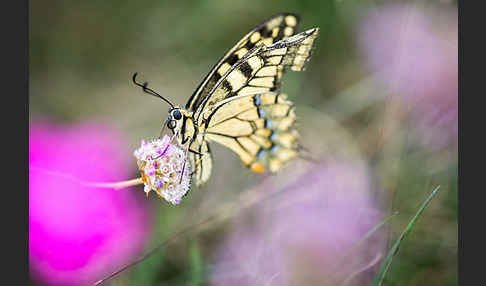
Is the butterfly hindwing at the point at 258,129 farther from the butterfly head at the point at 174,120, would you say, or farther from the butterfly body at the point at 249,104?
the butterfly head at the point at 174,120

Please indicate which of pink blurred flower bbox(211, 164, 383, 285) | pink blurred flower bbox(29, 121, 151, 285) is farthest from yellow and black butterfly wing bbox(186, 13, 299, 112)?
pink blurred flower bbox(211, 164, 383, 285)

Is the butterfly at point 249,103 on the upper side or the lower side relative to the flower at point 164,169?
upper

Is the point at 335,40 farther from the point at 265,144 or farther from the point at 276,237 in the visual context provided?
the point at 276,237

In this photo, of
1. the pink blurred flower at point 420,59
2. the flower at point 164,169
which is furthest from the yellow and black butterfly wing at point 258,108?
the pink blurred flower at point 420,59

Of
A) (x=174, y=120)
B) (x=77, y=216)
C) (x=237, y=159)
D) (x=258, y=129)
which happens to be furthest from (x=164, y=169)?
(x=237, y=159)

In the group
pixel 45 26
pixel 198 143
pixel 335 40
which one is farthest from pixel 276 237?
pixel 45 26

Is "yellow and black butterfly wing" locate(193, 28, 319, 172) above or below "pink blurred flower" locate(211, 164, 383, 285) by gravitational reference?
above

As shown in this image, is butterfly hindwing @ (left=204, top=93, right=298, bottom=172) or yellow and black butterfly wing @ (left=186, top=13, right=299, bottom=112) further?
butterfly hindwing @ (left=204, top=93, right=298, bottom=172)

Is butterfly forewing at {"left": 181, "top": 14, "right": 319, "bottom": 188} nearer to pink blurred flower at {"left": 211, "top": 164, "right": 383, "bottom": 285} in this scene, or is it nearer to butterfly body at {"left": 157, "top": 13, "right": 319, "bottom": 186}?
butterfly body at {"left": 157, "top": 13, "right": 319, "bottom": 186}
